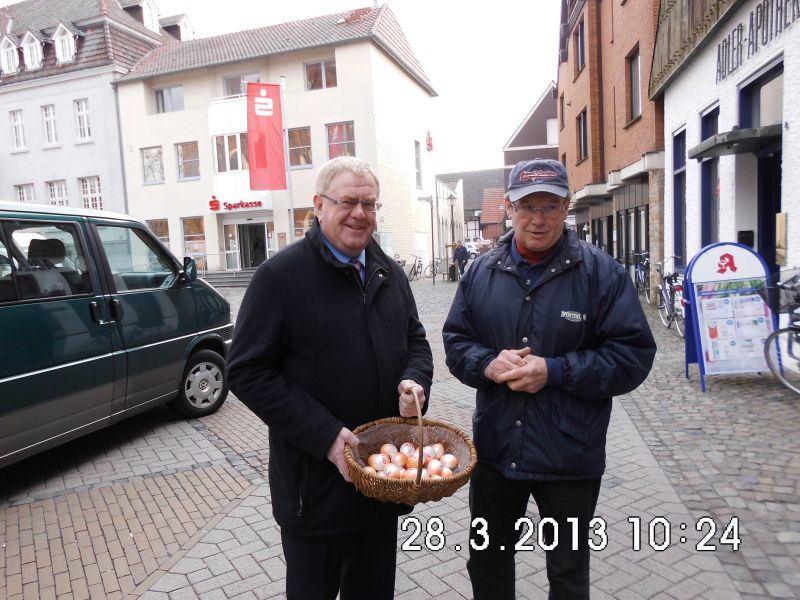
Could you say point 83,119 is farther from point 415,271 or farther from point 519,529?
point 519,529

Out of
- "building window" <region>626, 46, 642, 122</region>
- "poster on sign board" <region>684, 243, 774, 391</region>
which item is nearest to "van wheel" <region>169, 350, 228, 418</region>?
"poster on sign board" <region>684, 243, 774, 391</region>

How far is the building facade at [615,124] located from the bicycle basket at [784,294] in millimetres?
7655

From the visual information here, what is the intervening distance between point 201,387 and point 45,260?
7.35 ft

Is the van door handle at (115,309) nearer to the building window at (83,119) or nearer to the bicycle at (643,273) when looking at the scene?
the bicycle at (643,273)

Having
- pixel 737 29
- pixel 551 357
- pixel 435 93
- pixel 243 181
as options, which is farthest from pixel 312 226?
pixel 435 93

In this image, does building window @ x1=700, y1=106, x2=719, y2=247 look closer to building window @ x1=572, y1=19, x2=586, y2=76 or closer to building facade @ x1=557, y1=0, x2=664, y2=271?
building facade @ x1=557, y1=0, x2=664, y2=271

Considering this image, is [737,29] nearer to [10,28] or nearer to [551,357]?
[551,357]

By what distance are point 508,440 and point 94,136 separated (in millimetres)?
33812

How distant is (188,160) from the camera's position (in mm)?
29734

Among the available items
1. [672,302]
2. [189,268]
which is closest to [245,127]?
[672,302]

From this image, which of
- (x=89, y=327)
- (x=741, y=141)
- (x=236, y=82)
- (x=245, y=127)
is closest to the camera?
(x=89, y=327)

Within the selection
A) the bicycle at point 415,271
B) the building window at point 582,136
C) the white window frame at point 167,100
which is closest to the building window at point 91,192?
the white window frame at point 167,100

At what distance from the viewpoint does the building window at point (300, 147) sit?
2831 centimetres

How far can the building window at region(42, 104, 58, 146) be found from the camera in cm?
3133
